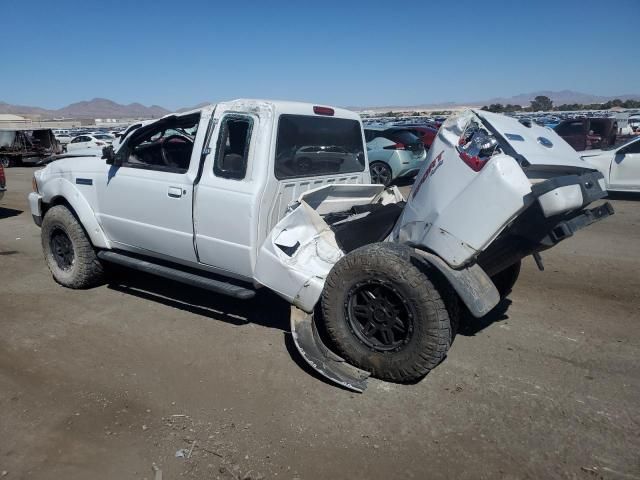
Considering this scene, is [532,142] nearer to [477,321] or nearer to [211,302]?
[477,321]

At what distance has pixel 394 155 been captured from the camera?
13320mm

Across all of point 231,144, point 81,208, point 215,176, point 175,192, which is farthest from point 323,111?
point 81,208

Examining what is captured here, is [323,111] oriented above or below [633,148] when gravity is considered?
above

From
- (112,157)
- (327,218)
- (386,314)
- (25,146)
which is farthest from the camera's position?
(25,146)

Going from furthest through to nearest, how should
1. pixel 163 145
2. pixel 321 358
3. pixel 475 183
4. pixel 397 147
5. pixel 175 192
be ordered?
pixel 397 147, pixel 163 145, pixel 175 192, pixel 321 358, pixel 475 183

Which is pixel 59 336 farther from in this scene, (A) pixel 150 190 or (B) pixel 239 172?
(B) pixel 239 172

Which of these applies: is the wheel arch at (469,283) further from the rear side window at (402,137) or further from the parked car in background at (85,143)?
the parked car in background at (85,143)

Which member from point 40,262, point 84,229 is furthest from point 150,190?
point 40,262

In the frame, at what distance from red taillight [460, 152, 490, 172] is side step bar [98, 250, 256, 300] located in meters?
1.99

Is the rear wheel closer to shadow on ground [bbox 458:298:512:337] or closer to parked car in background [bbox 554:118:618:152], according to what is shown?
parked car in background [bbox 554:118:618:152]

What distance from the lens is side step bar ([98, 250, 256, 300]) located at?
4.24 meters

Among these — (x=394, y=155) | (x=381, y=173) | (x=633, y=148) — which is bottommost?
(x=381, y=173)

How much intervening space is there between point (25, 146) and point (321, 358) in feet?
77.5

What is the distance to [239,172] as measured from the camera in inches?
165
